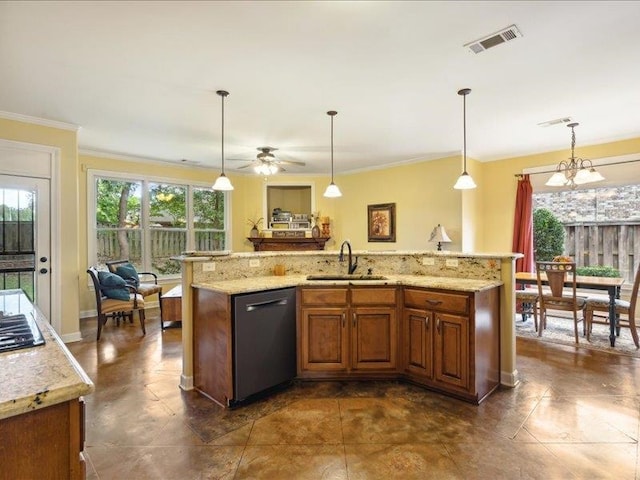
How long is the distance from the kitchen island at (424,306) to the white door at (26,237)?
2.37m

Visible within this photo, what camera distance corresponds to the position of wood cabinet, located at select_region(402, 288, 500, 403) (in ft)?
8.42

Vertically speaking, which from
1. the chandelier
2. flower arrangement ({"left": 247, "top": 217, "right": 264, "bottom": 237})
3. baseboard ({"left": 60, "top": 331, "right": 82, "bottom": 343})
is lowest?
baseboard ({"left": 60, "top": 331, "right": 82, "bottom": 343})

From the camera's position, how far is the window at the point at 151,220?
561 centimetres

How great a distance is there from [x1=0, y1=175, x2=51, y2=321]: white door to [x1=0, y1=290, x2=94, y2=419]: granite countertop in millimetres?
3545

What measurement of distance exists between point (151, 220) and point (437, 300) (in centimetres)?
533

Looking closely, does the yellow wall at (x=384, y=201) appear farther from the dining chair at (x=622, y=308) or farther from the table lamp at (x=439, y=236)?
the dining chair at (x=622, y=308)

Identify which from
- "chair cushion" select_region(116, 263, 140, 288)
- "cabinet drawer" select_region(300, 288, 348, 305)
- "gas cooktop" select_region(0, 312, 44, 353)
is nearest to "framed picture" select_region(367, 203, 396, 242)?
"cabinet drawer" select_region(300, 288, 348, 305)

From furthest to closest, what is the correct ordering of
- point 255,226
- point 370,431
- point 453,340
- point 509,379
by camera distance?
point 255,226
point 509,379
point 453,340
point 370,431

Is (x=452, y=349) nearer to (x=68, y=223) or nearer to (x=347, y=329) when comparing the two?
(x=347, y=329)

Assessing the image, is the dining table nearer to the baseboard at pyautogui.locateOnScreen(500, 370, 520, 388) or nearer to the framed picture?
the baseboard at pyautogui.locateOnScreen(500, 370, 520, 388)

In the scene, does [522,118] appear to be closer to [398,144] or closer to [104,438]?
[398,144]

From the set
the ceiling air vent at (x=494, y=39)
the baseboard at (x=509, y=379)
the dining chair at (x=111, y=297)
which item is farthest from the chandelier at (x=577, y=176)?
the dining chair at (x=111, y=297)

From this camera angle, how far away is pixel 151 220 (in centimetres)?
610

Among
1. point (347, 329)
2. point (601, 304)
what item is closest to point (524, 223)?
point (601, 304)
